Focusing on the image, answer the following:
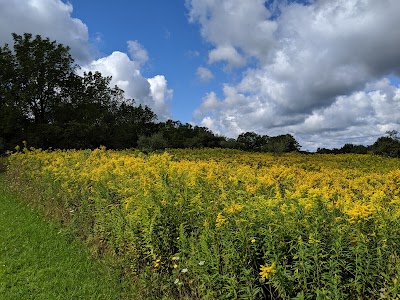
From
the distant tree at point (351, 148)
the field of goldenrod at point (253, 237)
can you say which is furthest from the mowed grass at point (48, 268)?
the distant tree at point (351, 148)

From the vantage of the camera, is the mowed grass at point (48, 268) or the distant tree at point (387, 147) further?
the distant tree at point (387, 147)

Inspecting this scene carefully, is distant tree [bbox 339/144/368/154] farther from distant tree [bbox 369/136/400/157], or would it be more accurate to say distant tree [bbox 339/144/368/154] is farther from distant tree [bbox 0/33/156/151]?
distant tree [bbox 0/33/156/151]

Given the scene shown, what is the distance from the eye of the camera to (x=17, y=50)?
35625 millimetres

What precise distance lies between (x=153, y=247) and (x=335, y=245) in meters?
2.35

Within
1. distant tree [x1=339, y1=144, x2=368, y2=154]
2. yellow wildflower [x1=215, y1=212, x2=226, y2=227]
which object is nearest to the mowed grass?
yellow wildflower [x1=215, y1=212, x2=226, y2=227]

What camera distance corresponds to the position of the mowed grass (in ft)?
17.0

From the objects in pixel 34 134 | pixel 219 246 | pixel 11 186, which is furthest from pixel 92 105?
pixel 219 246

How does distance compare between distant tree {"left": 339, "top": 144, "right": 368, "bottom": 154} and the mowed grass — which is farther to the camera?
distant tree {"left": 339, "top": 144, "right": 368, "bottom": 154}

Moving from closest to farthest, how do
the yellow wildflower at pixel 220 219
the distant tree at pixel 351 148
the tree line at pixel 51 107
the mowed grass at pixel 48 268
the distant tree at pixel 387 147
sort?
the yellow wildflower at pixel 220 219
the mowed grass at pixel 48 268
the distant tree at pixel 387 147
the distant tree at pixel 351 148
the tree line at pixel 51 107

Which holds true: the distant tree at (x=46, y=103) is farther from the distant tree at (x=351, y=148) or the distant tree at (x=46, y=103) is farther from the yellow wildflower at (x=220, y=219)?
the yellow wildflower at (x=220, y=219)

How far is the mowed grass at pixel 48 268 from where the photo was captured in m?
5.19

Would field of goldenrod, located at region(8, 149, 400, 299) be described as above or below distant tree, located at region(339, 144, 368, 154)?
below

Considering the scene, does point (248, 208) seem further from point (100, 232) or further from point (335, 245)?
point (100, 232)

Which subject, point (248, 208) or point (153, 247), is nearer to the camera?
point (248, 208)
